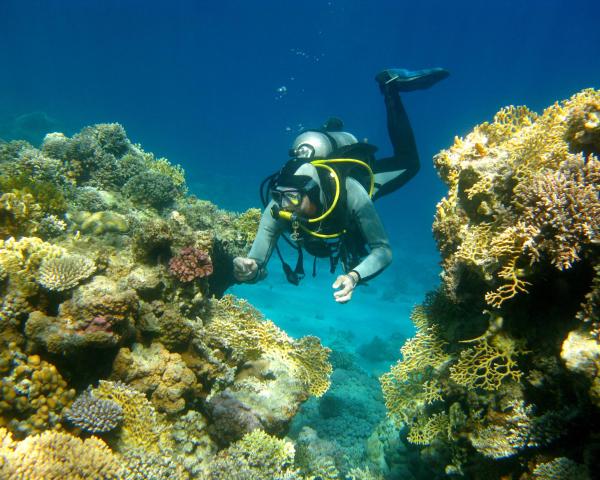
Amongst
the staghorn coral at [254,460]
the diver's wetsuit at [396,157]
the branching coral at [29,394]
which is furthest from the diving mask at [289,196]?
the branching coral at [29,394]

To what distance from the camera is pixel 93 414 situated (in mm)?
2957

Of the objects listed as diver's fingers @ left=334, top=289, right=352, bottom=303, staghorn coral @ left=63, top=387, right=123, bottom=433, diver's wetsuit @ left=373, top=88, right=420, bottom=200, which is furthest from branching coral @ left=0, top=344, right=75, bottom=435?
diver's wetsuit @ left=373, top=88, right=420, bottom=200

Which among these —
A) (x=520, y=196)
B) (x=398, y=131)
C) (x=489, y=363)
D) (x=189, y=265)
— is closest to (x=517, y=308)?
(x=489, y=363)

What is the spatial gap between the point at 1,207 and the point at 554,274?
Result: 247 inches

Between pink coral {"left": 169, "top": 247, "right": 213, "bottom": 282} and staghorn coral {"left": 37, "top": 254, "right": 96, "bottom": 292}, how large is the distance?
3.62 feet

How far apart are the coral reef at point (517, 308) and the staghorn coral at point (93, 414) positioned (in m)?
3.38

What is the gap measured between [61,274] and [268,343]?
3.10 m

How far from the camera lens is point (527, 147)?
3.56m

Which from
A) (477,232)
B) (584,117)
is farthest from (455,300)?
(584,117)

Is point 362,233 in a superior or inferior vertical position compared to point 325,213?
inferior

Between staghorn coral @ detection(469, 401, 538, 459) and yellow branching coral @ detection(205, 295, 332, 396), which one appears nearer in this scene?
staghorn coral @ detection(469, 401, 538, 459)

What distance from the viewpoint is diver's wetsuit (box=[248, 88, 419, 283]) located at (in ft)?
16.8

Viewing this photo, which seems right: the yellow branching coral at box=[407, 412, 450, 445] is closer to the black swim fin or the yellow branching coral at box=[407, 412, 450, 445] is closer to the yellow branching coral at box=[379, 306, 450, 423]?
the yellow branching coral at box=[379, 306, 450, 423]

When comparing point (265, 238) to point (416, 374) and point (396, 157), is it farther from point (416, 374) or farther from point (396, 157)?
point (396, 157)
